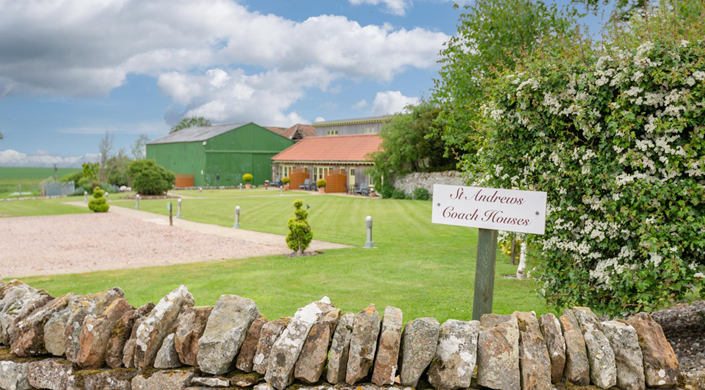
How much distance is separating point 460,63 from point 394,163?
25.6 metres

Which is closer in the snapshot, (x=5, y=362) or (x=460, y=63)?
(x=5, y=362)

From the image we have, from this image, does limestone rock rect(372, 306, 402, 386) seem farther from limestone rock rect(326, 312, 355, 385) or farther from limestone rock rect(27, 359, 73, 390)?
limestone rock rect(27, 359, 73, 390)

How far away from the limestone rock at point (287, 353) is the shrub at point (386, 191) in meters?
36.1

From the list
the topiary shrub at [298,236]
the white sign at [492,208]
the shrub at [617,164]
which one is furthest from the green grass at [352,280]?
the white sign at [492,208]

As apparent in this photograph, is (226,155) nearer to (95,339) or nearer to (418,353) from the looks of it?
(95,339)

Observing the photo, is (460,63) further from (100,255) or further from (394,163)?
(394,163)

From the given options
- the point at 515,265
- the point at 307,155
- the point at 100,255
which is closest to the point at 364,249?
the point at 515,265

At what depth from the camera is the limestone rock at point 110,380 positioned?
12.2 feet

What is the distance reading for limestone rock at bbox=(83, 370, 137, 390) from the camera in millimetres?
3725

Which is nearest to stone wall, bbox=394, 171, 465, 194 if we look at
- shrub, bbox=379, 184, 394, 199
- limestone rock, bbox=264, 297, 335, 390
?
shrub, bbox=379, 184, 394, 199

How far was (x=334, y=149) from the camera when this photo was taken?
50.0 m

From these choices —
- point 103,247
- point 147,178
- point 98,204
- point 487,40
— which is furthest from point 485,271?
point 147,178

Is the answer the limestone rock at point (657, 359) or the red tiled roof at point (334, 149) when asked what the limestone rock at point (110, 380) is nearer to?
the limestone rock at point (657, 359)

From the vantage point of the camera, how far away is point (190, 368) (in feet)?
12.0
